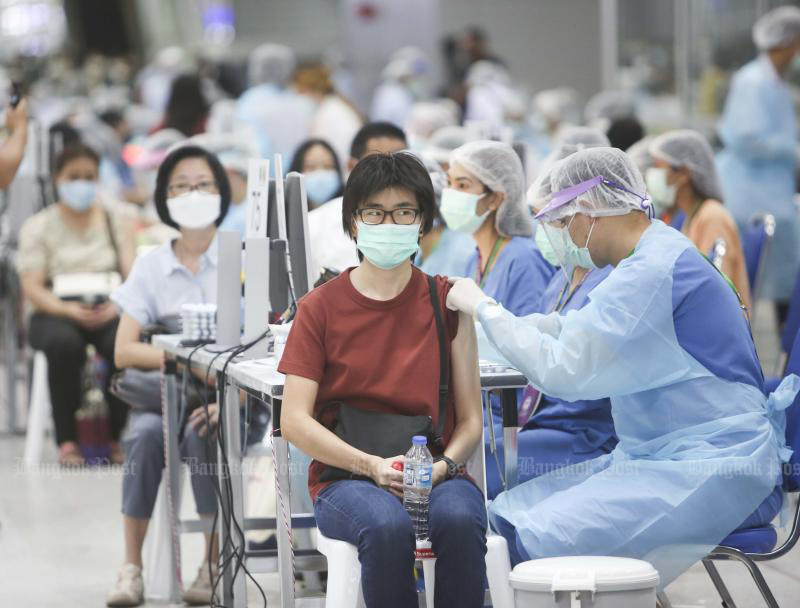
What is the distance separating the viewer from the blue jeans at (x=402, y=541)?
108 inches

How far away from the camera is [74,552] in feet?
15.8

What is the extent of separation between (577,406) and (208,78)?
12507 millimetres

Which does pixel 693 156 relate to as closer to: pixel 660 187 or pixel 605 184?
pixel 660 187

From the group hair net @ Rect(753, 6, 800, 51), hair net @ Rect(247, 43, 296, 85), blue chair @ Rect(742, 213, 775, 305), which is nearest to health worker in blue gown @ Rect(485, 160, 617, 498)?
blue chair @ Rect(742, 213, 775, 305)

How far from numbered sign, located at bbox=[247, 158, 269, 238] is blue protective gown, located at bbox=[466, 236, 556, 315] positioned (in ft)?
2.38

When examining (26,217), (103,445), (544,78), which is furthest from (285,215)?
(544,78)

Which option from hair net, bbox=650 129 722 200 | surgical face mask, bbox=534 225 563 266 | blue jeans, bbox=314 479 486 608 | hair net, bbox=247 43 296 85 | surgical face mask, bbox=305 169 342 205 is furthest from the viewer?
hair net, bbox=247 43 296 85

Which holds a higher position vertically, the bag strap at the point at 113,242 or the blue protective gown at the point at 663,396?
the bag strap at the point at 113,242

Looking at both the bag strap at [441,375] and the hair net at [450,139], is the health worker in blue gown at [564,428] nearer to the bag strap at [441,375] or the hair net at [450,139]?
the bag strap at [441,375]

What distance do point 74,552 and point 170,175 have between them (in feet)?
4.74

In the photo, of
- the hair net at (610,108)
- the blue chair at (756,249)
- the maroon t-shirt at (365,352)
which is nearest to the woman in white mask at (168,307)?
the maroon t-shirt at (365,352)

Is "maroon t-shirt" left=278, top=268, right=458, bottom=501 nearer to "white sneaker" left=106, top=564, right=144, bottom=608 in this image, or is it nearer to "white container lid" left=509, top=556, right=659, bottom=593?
"white container lid" left=509, top=556, right=659, bottom=593

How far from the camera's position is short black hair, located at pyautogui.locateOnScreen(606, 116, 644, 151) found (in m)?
6.80

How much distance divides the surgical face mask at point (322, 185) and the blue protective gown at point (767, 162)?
2114 mm
